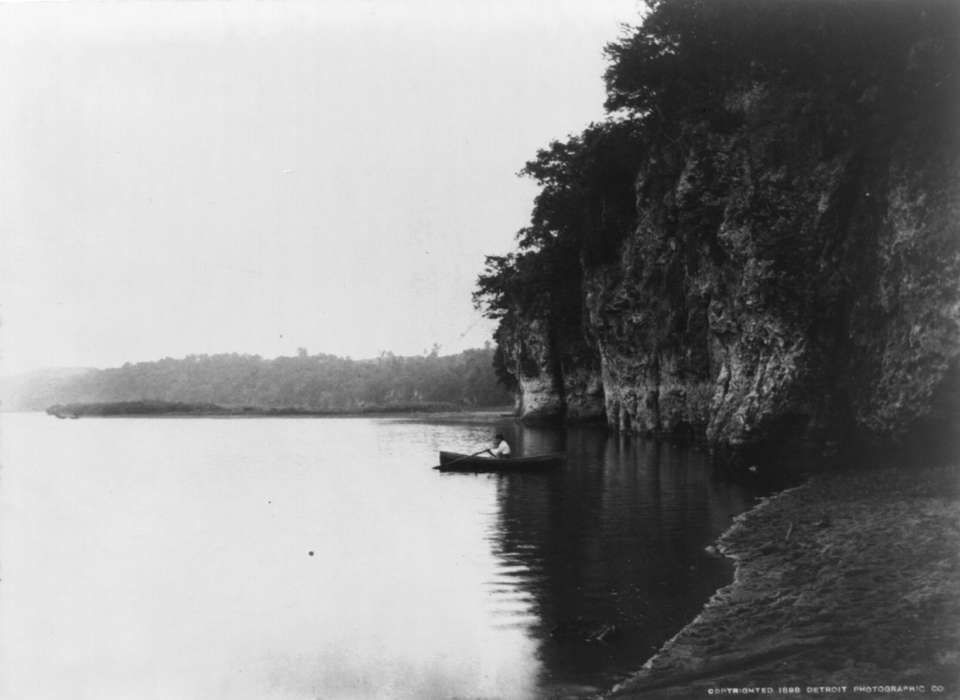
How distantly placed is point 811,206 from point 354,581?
21.0 meters

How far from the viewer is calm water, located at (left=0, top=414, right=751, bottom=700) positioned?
40.7 ft

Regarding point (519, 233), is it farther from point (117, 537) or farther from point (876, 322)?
point (117, 537)

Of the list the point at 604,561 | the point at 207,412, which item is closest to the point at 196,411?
the point at 207,412

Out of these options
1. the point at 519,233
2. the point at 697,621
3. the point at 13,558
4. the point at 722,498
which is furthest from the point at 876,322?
the point at 519,233

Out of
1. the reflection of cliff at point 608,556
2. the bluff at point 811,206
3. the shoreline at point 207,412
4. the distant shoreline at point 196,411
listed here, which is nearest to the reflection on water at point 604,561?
the reflection of cliff at point 608,556

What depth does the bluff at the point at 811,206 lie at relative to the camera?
2514 cm

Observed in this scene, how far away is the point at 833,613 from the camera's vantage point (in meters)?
12.8

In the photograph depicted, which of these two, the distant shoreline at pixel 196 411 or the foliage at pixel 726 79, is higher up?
the foliage at pixel 726 79

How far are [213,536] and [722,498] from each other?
14.5 metres

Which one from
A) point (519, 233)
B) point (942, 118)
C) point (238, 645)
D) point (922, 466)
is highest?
point (519, 233)

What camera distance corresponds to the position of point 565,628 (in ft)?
43.5

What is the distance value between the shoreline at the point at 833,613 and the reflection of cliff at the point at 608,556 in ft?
2.12

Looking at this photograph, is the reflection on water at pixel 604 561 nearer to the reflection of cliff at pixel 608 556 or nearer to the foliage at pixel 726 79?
the reflection of cliff at pixel 608 556

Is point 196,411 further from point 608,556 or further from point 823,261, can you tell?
point 608,556
